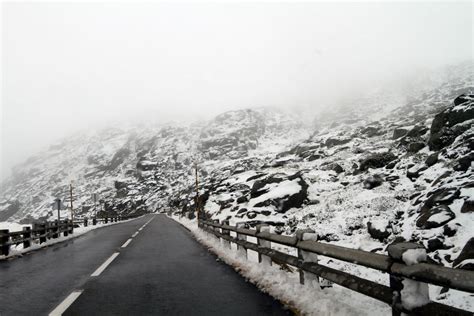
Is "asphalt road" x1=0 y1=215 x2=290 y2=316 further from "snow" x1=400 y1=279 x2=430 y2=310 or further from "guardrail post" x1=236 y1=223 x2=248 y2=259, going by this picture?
"snow" x1=400 y1=279 x2=430 y2=310

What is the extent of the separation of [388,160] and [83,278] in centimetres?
2268

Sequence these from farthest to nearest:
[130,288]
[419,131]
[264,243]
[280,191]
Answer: [419,131]
[280,191]
[264,243]
[130,288]

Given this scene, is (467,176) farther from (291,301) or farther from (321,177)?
(321,177)

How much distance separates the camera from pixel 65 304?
5.52 metres

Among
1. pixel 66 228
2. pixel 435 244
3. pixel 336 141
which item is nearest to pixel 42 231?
pixel 66 228

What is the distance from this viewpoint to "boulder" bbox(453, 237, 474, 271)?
26.2 feet

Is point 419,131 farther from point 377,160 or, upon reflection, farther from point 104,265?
point 104,265

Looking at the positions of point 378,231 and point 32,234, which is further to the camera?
point 32,234

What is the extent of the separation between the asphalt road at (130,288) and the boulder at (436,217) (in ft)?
23.9

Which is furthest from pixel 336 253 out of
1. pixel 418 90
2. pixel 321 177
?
pixel 418 90

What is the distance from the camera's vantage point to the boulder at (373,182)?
67.5 ft

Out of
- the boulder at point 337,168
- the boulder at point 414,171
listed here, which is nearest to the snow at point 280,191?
the boulder at point 337,168

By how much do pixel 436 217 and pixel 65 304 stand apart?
1123 centimetres

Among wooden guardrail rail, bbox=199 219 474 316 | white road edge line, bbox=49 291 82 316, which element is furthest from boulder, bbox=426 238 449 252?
white road edge line, bbox=49 291 82 316
